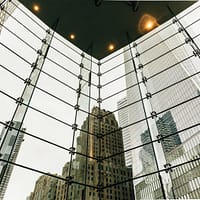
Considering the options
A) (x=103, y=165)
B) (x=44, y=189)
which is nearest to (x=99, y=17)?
(x=103, y=165)

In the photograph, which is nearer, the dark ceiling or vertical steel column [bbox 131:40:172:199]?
vertical steel column [bbox 131:40:172:199]

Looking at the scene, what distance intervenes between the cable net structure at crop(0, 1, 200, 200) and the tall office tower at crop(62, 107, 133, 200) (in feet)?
0.07

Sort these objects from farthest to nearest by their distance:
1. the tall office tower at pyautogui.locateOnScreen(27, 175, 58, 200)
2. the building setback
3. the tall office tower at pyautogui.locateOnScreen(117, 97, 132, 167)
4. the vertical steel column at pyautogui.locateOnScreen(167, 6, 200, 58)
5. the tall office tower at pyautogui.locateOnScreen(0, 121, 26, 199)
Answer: the vertical steel column at pyautogui.locateOnScreen(167, 6, 200, 58) → the tall office tower at pyautogui.locateOnScreen(117, 97, 132, 167) → the building setback → the tall office tower at pyautogui.locateOnScreen(27, 175, 58, 200) → the tall office tower at pyautogui.locateOnScreen(0, 121, 26, 199)

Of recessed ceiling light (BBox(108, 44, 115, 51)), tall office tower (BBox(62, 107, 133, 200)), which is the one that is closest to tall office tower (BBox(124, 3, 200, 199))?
tall office tower (BBox(62, 107, 133, 200))

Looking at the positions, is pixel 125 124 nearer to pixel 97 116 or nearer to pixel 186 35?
pixel 97 116

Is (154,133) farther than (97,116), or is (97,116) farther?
(97,116)

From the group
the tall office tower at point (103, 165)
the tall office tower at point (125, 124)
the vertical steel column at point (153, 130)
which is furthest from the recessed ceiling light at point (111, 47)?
the tall office tower at point (103, 165)

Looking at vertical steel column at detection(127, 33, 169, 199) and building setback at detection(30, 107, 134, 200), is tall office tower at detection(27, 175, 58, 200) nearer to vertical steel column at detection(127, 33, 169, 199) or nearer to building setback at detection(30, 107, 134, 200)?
building setback at detection(30, 107, 134, 200)

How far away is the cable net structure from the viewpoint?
3.23 m

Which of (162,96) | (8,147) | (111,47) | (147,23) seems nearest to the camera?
(8,147)

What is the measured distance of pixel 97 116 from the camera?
16.0ft

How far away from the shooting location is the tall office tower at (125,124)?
13.1 feet

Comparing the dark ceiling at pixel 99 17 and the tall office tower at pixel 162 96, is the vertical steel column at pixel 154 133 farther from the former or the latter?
the dark ceiling at pixel 99 17

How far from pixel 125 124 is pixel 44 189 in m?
2.24
